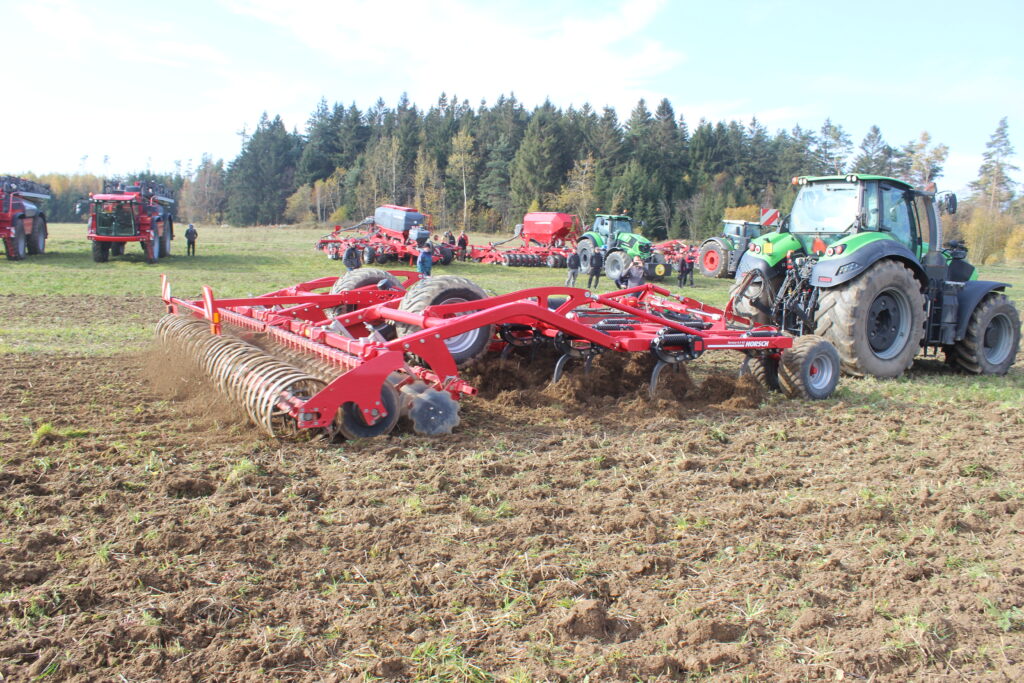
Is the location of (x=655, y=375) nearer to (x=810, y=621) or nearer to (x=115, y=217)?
(x=810, y=621)

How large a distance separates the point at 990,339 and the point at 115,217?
21.6 meters

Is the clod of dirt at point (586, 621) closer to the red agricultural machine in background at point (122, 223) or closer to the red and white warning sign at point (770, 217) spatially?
the red and white warning sign at point (770, 217)

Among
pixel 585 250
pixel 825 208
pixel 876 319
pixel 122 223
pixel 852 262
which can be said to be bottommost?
pixel 876 319

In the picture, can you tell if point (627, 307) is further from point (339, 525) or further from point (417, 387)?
point (339, 525)

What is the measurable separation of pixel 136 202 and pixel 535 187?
126ft

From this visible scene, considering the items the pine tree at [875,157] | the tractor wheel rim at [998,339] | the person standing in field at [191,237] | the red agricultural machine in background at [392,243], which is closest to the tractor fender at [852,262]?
the tractor wheel rim at [998,339]

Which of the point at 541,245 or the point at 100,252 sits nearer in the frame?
the point at 100,252

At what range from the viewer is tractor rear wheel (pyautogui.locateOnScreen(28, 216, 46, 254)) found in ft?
71.8

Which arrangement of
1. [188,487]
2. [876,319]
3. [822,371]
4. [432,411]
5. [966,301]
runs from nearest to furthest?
[188,487]
[432,411]
[822,371]
[876,319]
[966,301]

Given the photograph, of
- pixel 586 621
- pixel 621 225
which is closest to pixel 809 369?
pixel 586 621

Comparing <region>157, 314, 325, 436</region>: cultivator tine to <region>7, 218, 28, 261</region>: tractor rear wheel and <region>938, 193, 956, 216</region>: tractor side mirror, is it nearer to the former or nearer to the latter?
<region>938, 193, 956, 216</region>: tractor side mirror

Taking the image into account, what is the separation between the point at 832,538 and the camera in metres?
3.53

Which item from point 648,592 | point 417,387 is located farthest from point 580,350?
point 648,592

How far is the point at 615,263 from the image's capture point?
2244 cm
